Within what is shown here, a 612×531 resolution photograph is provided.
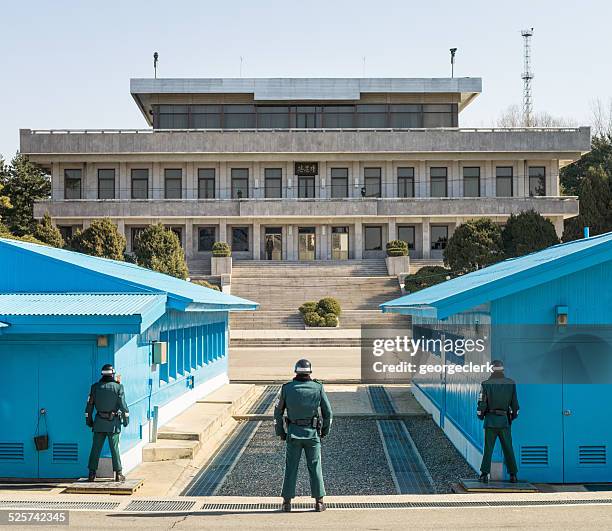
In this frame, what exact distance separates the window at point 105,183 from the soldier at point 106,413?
173ft

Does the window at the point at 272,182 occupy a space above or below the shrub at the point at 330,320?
above

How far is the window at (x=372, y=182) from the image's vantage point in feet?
206

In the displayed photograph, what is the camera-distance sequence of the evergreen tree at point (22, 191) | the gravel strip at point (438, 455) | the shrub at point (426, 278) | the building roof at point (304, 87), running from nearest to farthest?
1. the gravel strip at point (438, 455)
2. the shrub at point (426, 278)
3. the building roof at point (304, 87)
4. the evergreen tree at point (22, 191)

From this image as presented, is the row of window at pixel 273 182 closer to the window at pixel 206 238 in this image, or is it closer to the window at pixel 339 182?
the window at pixel 339 182

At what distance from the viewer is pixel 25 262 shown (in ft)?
45.6

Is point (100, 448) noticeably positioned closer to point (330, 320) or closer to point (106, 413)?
point (106, 413)

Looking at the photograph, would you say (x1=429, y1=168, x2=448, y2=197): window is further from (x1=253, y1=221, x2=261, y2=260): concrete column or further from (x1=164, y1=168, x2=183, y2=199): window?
(x1=164, y1=168, x2=183, y2=199): window

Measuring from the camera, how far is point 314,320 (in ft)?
146

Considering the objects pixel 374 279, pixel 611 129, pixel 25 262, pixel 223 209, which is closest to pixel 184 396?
pixel 25 262

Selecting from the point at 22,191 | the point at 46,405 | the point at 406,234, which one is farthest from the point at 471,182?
the point at 46,405

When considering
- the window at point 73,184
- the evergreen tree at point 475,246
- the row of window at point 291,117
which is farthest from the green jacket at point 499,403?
the window at point 73,184

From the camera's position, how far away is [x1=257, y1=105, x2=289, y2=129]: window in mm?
65100

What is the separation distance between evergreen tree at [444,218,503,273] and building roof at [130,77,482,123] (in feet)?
64.8

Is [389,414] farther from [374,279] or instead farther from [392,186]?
[392,186]
